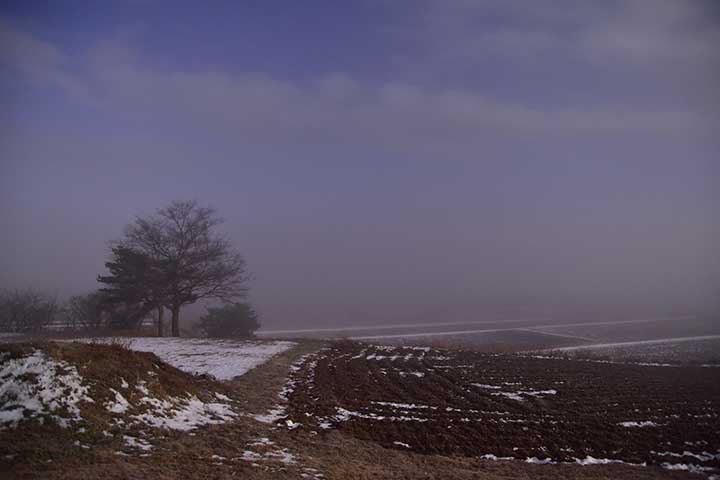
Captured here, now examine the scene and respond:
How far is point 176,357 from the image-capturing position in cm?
2320

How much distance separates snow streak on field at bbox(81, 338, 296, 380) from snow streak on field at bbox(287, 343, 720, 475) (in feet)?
9.48

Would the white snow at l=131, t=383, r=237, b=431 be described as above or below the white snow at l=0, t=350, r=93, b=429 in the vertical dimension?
below

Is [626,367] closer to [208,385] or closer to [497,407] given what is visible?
[497,407]

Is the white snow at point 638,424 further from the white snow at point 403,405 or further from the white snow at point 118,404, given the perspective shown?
the white snow at point 118,404

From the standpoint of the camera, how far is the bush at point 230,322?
5203 centimetres

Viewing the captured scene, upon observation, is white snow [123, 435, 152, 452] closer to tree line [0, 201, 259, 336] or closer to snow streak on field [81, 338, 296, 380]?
snow streak on field [81, 338, 296, 380]

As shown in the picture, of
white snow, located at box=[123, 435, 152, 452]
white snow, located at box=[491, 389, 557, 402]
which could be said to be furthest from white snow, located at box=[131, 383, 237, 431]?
white snow, located at box=[491, 389, 557, 402]

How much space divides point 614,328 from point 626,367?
1683 inches

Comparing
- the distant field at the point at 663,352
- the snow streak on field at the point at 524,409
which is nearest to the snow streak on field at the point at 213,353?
the snow streak on field at the point at 524,409

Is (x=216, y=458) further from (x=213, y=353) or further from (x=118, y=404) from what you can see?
(x=213, y=353)

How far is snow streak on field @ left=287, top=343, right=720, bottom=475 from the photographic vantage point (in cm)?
1174

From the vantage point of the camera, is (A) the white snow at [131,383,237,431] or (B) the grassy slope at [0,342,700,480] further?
(A) the white snow at [131,383,237,431]

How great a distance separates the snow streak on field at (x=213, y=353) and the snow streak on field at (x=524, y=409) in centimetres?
289

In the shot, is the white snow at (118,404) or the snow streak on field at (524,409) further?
A: the snow streak on field at (524,409)
